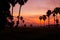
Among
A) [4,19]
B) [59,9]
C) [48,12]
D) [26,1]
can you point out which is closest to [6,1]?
[4,19]

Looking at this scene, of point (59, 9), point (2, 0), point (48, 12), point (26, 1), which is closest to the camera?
point (2, 0)

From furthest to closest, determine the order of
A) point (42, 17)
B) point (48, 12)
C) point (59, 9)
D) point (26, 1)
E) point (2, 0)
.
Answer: point (42, 17) → point (48, 12) → point (59, 9) → point (26, 1) → point (2, 0)

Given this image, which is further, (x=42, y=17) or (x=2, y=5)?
(x=42, y=17)

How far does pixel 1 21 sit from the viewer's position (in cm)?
4072

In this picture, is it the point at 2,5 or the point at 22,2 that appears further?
the point at 22,2

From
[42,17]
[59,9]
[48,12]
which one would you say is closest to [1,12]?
[59,9]

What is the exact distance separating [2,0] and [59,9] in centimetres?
7507

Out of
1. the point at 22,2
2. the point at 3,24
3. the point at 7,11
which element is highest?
the point at 22,2

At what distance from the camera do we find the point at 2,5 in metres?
40.4

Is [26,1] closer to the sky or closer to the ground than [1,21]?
closer to the sky

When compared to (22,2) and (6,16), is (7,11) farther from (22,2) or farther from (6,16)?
(22,2)

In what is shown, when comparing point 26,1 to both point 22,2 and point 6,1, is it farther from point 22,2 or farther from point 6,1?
point 6,1

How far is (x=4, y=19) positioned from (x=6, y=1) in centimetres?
372

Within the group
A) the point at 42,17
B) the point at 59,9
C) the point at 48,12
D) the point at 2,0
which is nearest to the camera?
the point at 2,0
